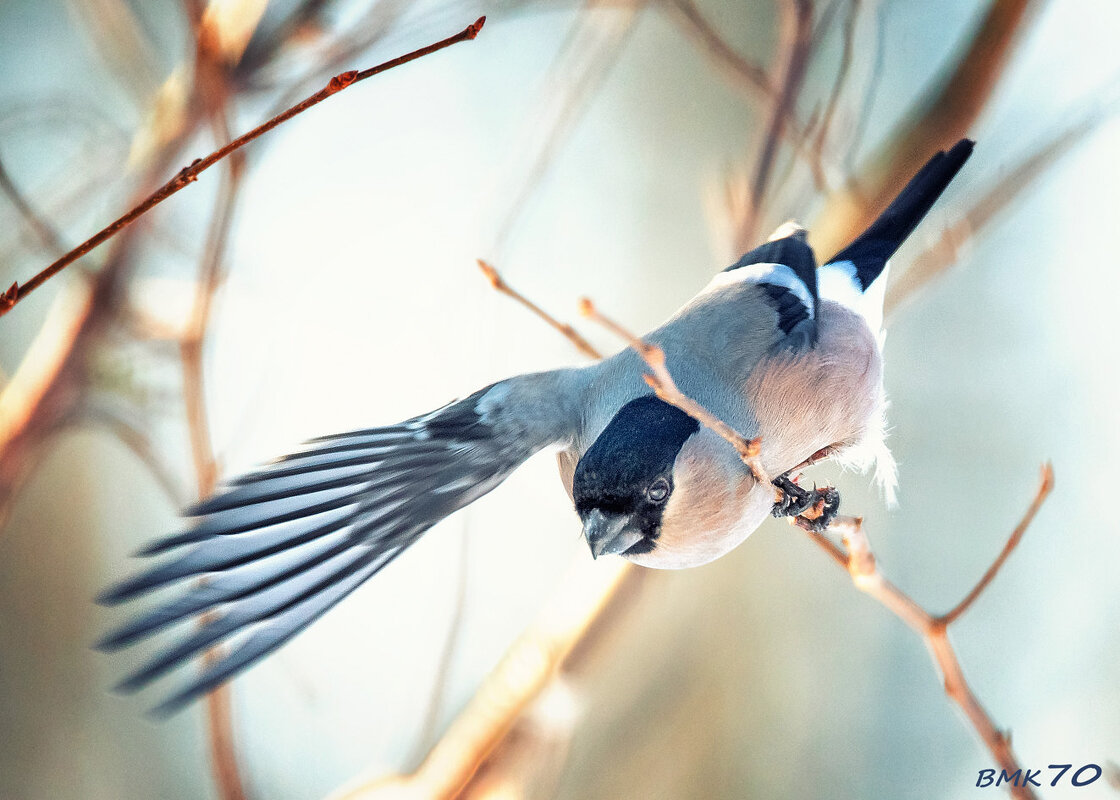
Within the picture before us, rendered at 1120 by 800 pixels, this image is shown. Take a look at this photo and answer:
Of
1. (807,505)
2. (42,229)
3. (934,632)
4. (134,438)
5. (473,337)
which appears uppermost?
(42,229)

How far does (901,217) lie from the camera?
95 centimetres

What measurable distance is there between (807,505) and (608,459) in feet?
0.73

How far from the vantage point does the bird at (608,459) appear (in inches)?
21.4

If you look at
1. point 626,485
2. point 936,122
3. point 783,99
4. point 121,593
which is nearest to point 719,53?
point 783,99

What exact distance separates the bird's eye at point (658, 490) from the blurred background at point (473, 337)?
0.45 meters

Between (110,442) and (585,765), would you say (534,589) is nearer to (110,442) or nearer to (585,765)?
(585,765)

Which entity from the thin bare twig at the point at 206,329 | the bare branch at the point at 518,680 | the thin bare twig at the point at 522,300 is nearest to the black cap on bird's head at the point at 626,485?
the thin bare twig at the point at 522,300

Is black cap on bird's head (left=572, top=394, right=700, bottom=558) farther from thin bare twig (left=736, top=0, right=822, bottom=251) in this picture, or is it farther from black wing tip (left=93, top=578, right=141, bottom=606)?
thin bare twig (left=736, top=0, right=822, bottom=251)

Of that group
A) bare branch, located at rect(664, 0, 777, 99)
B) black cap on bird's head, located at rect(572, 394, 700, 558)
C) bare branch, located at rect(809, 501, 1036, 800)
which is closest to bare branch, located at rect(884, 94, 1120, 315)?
bare branch, located at rect(664, 0, 777, 99)

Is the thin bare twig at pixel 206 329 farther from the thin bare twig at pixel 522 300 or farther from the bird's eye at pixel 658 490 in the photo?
the bird's eye at pixel 658 490

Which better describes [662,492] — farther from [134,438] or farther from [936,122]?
[134,438]

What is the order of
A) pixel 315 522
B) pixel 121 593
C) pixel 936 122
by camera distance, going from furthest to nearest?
pixel 936 122
pixel 315 522
pixel 121 593

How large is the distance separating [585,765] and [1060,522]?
77cm

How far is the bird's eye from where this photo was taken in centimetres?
68
